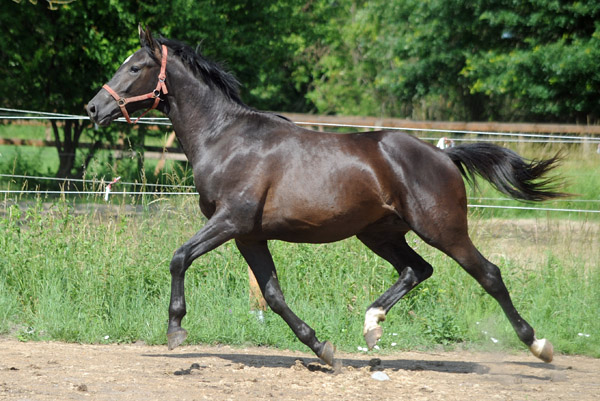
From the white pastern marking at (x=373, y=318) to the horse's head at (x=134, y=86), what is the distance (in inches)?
85.1

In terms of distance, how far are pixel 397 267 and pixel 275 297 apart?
1.02 meters

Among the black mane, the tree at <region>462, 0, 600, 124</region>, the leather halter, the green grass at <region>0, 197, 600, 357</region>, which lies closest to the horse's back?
the black mane

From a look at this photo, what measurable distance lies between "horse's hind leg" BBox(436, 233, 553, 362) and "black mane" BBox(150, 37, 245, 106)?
1.89 meters

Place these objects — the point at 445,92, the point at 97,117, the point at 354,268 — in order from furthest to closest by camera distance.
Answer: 1. the point at 445,92
2. the point at 354,268
3. the point at 97,117

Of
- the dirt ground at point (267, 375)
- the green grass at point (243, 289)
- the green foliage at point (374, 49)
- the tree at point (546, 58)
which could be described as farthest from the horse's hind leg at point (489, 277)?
the tree at point (546, 58)

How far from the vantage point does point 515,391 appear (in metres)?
4.88

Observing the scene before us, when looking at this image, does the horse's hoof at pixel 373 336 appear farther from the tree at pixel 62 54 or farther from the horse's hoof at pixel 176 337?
the tree at pixel 62 54

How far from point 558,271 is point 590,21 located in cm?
1165

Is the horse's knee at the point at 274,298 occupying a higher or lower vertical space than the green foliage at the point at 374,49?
lower

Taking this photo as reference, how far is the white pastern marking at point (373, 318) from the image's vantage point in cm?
534

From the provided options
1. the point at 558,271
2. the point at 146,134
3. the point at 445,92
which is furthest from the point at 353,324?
the point at 445,92

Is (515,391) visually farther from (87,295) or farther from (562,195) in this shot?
(87,295)

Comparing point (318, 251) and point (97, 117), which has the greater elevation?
point (97, 117)

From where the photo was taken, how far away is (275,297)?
5297mm
